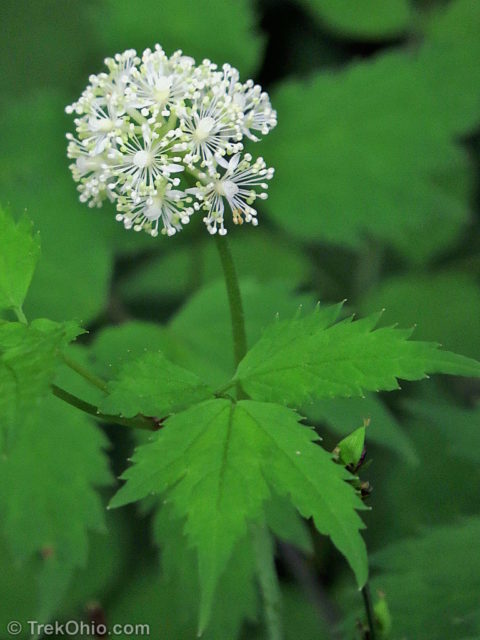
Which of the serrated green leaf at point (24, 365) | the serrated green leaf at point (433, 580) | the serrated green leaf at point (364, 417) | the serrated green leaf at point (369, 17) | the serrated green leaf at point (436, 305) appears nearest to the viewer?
the serrated green leaf at point (24, 365)

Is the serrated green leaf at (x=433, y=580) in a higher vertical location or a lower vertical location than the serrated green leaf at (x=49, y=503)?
higher

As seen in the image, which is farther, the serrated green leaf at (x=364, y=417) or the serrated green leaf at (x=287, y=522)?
the serrated green leaf at (x=364, y=417)

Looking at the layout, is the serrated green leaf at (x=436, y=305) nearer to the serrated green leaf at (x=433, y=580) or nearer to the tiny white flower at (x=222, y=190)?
the serrated green leaf at (x=433, y=580)

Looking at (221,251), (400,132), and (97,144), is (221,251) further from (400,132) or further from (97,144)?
(400,132)

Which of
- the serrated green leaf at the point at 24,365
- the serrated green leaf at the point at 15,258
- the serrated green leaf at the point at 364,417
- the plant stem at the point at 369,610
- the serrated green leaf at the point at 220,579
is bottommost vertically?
the serrated green leaf at the point at 220,579

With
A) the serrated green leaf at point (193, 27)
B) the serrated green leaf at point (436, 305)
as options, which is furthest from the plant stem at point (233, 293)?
the serrated green leaf at point (193, 27)

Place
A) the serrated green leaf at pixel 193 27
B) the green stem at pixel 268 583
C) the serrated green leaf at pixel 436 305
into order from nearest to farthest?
the green stem at pixel 268 583
the serrated green leaf at pixel 193 27
the serrated green leaf at pixel 436 305

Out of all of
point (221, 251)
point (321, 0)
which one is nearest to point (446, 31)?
point (321, 0)
